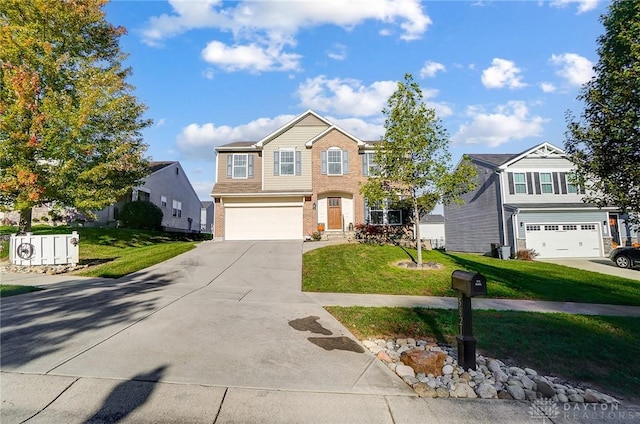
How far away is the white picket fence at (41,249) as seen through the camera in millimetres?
11594

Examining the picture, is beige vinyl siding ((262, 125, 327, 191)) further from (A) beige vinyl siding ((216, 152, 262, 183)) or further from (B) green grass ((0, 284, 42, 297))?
(B) green grass ((0, 284, 42, 297))

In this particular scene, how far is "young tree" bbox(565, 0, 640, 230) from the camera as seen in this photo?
804cm

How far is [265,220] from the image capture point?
2170 cm

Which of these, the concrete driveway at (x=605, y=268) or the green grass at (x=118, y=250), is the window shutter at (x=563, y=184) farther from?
the green grass at (x=118, y=250)

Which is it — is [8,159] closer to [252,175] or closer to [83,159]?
[83,159]

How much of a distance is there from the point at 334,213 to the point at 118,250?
12.3 m

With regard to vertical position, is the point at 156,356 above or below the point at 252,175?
below

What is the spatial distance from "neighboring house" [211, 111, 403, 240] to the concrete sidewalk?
13.5 meters

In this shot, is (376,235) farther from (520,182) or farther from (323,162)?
(520,182)

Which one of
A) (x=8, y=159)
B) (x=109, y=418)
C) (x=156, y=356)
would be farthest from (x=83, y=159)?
(x=109, y=418)

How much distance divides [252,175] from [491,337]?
1858cm

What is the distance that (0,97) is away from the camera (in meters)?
13.6

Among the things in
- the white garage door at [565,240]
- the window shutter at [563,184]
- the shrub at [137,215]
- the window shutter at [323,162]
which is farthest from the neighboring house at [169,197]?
the window shutter at [563,184]

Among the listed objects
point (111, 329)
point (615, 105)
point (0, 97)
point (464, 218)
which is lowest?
point (111, 329)
